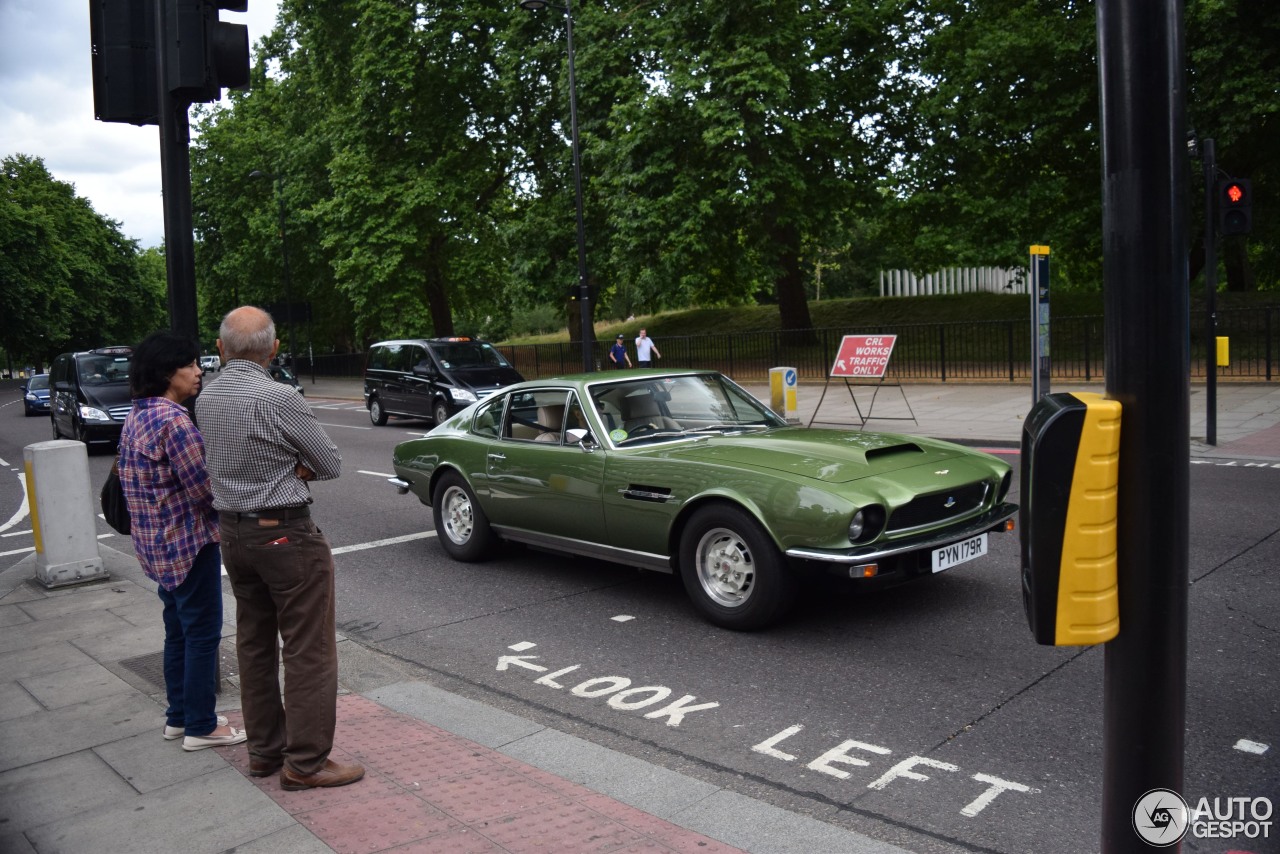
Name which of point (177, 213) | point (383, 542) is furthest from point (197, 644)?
point (383, 542)

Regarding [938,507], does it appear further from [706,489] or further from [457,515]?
[457,515]

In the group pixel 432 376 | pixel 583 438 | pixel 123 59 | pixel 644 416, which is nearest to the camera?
pixel 123 59

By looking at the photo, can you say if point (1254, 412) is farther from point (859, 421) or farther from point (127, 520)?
point (127, 520)

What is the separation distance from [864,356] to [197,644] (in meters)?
14.7

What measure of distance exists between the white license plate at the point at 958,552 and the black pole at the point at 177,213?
12.7ft

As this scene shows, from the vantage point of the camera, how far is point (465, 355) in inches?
871

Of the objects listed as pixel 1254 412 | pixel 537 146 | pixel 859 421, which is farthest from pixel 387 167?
pixel 1254 412

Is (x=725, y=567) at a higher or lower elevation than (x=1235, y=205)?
lower

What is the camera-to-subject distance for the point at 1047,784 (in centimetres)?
388

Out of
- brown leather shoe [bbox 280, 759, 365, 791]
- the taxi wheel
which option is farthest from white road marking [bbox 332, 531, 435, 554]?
brown leather shoe [bbox 280, 759, 365, 791]

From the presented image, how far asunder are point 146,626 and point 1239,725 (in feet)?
19.1

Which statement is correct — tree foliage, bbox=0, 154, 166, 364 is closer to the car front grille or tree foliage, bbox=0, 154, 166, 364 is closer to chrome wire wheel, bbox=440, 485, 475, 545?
chrome wire wheel, bbox=440, 485, 475, 545

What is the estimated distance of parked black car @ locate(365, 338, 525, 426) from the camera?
20891 mm

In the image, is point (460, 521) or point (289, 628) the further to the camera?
point (460, 521)
